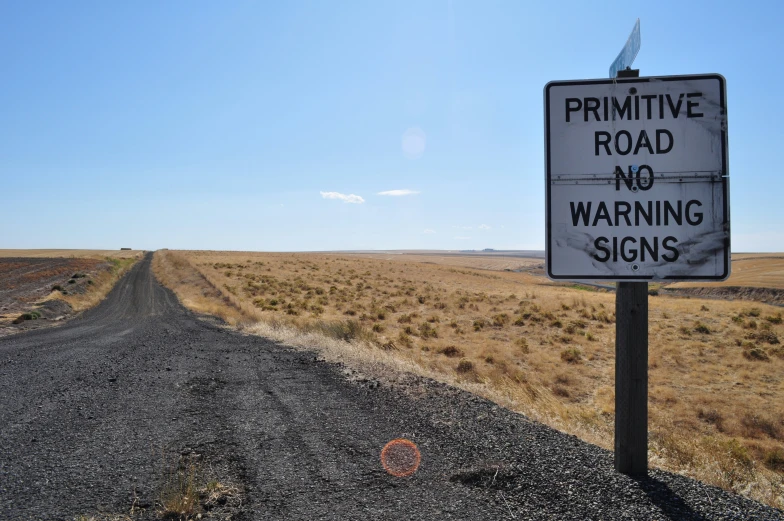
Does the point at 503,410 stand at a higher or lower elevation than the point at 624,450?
lower

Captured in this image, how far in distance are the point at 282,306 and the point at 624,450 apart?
26.3 meters

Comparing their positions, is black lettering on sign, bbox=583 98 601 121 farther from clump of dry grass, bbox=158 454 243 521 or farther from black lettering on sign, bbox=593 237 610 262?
clump of dry grass, bbox=158 454 243 521

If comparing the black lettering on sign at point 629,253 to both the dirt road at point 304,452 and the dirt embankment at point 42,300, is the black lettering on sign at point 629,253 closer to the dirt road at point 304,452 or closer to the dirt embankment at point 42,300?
the dirt road at point 304,452

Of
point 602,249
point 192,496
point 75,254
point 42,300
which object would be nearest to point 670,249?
point 602,249

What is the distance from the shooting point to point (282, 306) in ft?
93.9

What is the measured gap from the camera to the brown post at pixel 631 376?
11.5ft

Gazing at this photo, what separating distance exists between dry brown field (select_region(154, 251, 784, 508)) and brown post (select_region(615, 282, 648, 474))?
38.8 inches

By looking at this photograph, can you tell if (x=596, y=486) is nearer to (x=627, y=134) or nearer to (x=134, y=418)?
(x=627, y=134)

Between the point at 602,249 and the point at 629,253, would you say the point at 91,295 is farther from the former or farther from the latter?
the point at 629,253

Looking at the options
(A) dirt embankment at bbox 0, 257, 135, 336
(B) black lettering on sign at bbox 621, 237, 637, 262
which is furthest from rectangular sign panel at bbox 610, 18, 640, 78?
(A) dirt embankment at bbox 0, 257, 135, 336

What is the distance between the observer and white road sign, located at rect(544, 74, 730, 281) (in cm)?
338

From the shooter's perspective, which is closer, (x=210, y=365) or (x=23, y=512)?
(x=23, y=512)

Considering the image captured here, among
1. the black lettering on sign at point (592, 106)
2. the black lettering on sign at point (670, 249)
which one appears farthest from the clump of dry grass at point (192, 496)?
the black lettering on sign at point (592, 106)

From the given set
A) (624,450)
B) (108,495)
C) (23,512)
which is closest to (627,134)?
(624,450)
